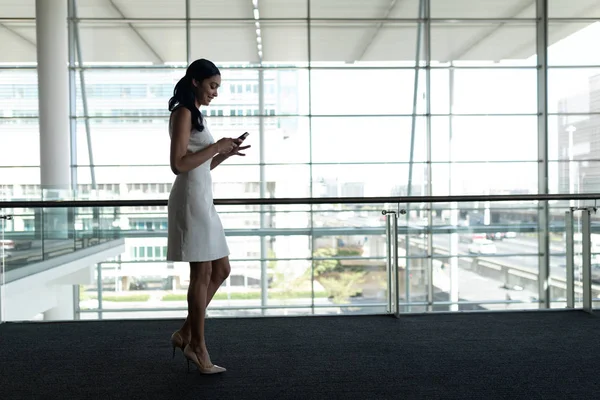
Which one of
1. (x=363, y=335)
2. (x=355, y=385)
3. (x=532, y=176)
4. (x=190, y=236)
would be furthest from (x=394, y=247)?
(x=532, y=176)

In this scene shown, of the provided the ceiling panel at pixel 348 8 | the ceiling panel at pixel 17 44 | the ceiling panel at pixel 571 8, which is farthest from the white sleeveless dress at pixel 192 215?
the ceiling panel at pixel 571 8

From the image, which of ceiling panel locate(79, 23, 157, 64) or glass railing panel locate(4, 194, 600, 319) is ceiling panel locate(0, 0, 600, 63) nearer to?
ceiling panel locate(79, 23, 157, 64)

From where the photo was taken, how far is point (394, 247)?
3887 mm

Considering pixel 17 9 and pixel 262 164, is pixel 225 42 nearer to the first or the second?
pixel 262 164

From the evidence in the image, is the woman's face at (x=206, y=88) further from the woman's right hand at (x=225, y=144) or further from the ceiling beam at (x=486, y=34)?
the ceiling beam at (x=486, y=34)

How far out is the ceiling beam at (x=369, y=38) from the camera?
11.4 metres

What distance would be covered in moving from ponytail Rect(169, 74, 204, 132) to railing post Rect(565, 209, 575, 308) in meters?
2.74

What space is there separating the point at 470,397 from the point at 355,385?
46 cm

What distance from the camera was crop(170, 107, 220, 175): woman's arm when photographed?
2.38 meters

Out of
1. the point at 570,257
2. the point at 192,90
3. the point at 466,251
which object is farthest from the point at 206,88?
the point at 466,251

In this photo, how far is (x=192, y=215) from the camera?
8.20 feet

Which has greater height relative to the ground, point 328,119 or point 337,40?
point 337,40

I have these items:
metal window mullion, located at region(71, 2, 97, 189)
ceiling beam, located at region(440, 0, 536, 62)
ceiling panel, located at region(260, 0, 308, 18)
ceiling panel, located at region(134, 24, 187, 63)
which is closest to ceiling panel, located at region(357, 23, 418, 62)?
ceiling beam, located at region(440, 0, 536, 62)

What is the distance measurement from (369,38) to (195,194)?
967cm
